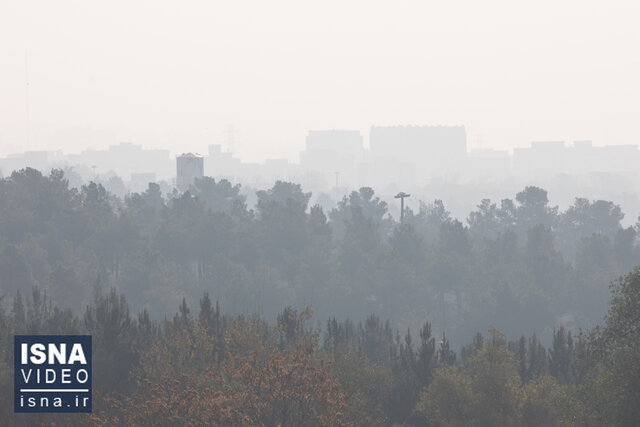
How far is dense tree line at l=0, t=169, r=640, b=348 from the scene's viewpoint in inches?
2945

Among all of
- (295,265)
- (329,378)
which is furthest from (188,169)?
(329,378)

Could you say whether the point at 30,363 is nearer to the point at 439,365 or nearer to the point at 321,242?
the point at 439,365

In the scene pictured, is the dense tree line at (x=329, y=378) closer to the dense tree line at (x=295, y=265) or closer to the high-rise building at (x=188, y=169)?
the dense tree line at (x=295, y=265)

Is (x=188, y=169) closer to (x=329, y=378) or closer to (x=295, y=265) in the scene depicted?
(x=295, y=265)

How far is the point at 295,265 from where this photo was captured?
277ft

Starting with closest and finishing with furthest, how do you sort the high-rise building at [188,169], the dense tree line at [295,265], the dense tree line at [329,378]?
1. the dense tree line at [329,378]
2. the dense tree line at [295,265]
3. the high-rise building at [188,169]

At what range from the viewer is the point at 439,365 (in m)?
43.0

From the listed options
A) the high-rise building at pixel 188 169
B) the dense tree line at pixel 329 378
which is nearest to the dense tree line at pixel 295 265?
the dense tree line at pixel 329 378

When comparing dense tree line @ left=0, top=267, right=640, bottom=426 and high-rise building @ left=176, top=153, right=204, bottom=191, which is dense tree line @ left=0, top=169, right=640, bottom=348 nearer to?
dense tree line @ left=0, top=267, right=640, bottom=426

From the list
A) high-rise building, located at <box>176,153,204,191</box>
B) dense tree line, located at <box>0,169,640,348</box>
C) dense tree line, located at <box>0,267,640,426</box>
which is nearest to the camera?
dense tree line, located at <box>0,267,640,426</box>

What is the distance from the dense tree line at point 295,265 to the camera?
74.8 meters

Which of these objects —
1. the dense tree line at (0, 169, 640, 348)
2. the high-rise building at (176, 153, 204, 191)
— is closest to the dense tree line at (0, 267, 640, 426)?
the dense tree line at (0, 169, 640, 348)

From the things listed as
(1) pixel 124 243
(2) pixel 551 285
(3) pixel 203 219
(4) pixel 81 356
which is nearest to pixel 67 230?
(1) pixel 124 243

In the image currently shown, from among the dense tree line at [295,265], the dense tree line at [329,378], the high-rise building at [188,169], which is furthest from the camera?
the high-rise building at [188,169]
